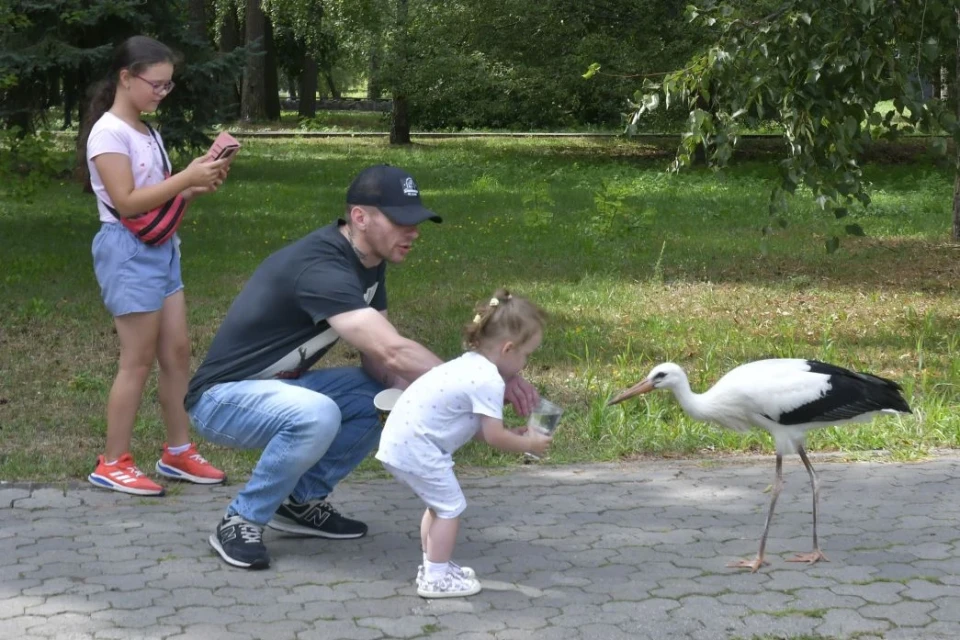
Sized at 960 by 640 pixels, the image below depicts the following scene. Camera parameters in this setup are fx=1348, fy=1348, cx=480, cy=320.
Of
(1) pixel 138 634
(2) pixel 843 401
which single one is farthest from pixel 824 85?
(1) pixel 138 634

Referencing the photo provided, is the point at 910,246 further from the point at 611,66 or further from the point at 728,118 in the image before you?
the point at 611,66

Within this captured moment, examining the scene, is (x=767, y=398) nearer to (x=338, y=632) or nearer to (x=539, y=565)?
(x=539, y=565)

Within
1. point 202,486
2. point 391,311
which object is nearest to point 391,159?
point 391,311

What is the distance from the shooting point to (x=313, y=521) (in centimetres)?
556

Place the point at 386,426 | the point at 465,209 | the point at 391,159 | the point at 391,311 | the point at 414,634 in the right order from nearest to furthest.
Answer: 1. the point at 414,634
2. the point at 386,426
3. the point at 391,311
4. the point at 465,209
5. the point at 391,159

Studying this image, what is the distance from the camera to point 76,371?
8.91 metres

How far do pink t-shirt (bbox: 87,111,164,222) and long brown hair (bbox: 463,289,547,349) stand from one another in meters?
2.11

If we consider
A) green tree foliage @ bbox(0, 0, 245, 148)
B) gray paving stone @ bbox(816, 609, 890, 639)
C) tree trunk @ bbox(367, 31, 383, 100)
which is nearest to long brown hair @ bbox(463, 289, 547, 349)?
gray paving stone @ bbox(816, 609, 890, 639)

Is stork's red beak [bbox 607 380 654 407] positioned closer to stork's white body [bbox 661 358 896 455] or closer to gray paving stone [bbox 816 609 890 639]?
stork's white body [bbox 661 358 896 455]

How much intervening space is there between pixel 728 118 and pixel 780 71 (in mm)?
487

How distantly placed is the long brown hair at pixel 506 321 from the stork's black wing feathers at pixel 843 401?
129cm

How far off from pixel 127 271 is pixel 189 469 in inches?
40.1

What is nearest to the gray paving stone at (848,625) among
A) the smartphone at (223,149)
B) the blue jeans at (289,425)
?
the blue jeans at (289,425)

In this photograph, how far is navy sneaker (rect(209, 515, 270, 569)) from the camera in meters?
5.17
